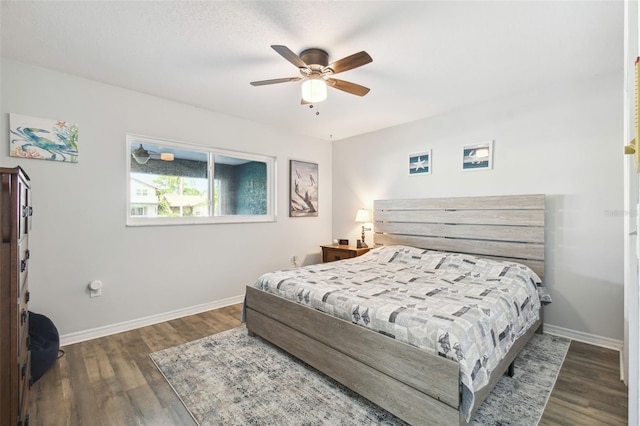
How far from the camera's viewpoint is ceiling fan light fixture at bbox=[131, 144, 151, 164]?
3305mm

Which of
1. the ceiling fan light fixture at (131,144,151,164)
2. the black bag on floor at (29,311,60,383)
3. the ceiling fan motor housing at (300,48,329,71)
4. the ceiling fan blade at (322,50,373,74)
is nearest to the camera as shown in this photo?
the ceiling fan blade at (322,50,373,74)

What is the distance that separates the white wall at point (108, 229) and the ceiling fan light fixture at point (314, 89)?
1.89 metres

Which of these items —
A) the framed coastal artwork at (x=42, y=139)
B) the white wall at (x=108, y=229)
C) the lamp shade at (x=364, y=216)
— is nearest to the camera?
the framed coastal artwork at (x=42, y=139)

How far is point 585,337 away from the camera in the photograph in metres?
2.84

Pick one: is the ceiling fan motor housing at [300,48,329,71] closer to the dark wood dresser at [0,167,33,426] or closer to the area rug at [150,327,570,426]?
the dark wood dresser at [0,167,33,426]

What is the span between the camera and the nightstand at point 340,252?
14.1 ft

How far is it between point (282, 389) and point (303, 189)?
10.4 ft

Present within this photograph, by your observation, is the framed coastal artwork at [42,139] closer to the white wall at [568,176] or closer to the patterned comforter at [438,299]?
the patterned comforter at [438,299]

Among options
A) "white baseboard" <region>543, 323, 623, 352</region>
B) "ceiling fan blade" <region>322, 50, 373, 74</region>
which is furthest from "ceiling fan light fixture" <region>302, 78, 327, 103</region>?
"white baseboard" <region>543, 323, 623, 352</region>

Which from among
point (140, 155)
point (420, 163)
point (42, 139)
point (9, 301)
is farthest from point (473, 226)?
point (42, 139)

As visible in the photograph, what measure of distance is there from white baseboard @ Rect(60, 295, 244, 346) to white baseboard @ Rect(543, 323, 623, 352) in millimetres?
3615

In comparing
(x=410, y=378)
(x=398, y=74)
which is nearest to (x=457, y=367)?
(x=410, y=378)

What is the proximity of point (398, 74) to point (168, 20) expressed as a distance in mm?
1886

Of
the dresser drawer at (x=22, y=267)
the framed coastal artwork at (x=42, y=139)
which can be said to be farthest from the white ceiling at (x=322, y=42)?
the dresser drawer at (x=22, y=267)
